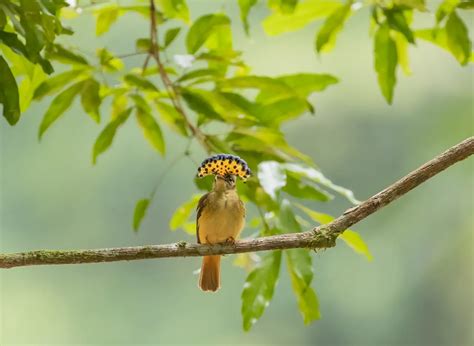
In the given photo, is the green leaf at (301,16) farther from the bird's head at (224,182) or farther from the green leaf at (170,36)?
the bird's head at (224,182)

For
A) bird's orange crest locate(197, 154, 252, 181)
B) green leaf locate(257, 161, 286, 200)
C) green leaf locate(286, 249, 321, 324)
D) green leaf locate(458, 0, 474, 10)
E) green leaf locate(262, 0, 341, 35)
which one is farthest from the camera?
green leaf locate(262, 0, 341, 35)

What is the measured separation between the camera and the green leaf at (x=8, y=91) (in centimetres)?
148

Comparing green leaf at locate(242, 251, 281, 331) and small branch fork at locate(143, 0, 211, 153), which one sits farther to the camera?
small branch fork at locate(143, 0, 211, 153)

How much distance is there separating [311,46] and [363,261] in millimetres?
1126

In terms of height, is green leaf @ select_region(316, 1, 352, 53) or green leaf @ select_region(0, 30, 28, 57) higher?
green leaf @ select_region(316, 1, 352, 53)

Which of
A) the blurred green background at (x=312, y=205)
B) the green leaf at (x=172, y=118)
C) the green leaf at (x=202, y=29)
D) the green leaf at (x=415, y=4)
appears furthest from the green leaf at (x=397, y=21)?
the blurred green background at (x=312, y=205)

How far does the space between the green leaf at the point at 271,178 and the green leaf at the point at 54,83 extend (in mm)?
516

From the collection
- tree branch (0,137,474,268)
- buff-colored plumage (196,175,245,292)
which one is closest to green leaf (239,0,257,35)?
buff-colored plumage (196,175,245,292)

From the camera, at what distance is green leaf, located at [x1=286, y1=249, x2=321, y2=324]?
176cm

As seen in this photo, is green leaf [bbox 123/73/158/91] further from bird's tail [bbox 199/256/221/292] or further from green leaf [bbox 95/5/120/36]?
bird's tail [bbox 199/256/221/292]

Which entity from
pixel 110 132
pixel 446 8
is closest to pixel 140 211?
pixel 110 132

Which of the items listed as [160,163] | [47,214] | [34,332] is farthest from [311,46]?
[34,332]

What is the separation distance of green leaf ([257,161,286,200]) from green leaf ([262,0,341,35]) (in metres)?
0.56

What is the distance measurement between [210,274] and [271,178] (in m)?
0.30
